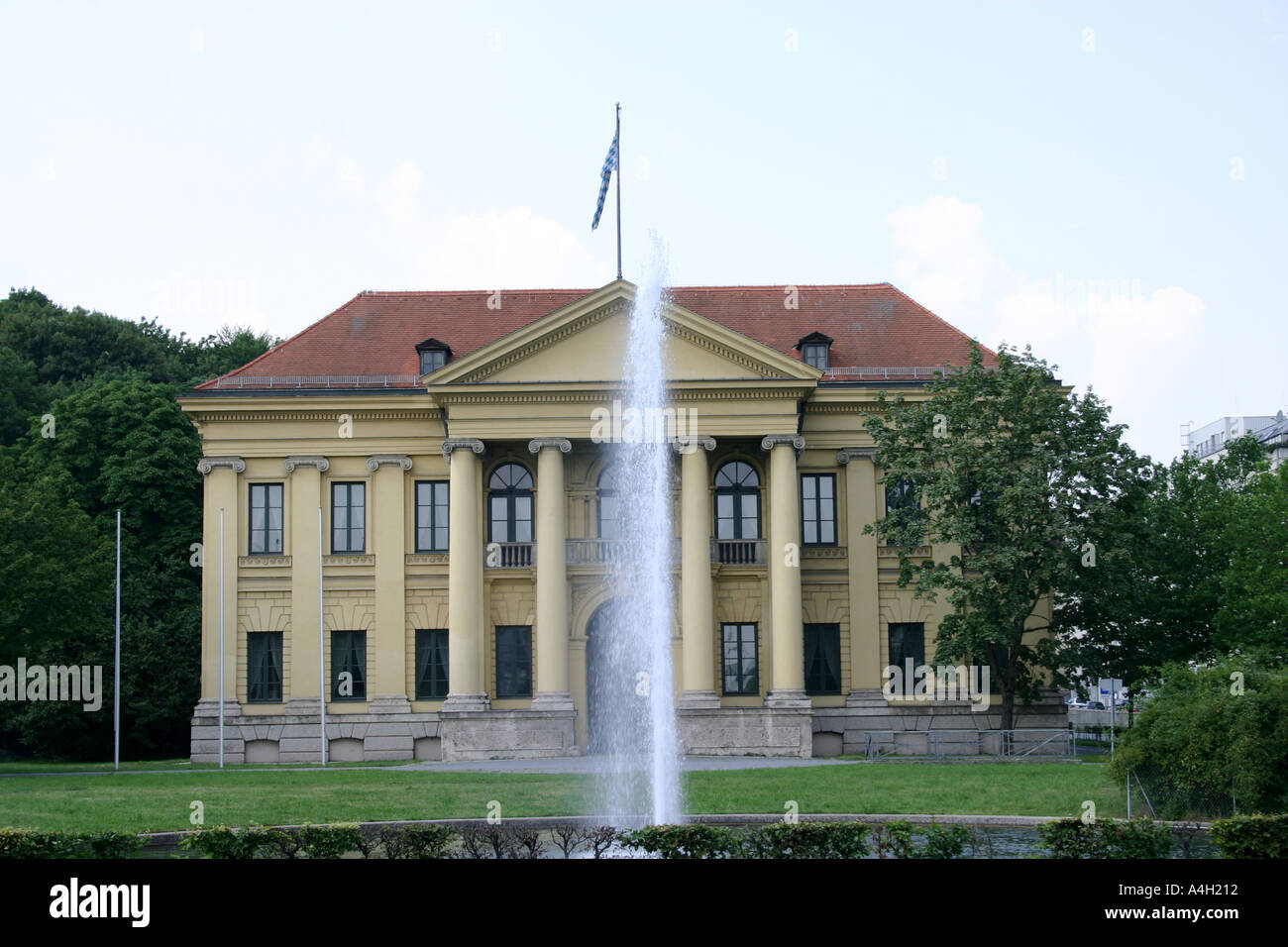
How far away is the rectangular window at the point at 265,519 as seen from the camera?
50.6m

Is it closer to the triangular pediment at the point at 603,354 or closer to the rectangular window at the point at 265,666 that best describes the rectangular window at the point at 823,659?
the triangular pediment at the point at 603,354

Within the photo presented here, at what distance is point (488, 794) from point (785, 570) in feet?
59.3

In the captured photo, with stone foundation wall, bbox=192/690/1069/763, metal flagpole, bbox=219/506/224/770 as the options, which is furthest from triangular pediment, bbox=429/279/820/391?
stone foundation wall, bbox=192/690/1069/763

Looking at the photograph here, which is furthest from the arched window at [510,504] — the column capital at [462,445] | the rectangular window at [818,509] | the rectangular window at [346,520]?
the rectangular window at [818,509]

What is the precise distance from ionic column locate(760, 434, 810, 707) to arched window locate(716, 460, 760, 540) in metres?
2.43

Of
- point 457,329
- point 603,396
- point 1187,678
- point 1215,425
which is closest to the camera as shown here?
point 1187,678

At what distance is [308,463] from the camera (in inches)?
1981

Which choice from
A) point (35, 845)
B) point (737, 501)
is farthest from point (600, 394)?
point (35, 845)

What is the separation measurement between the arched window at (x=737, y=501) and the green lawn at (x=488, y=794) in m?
12.1

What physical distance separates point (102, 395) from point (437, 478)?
1813 centimetres

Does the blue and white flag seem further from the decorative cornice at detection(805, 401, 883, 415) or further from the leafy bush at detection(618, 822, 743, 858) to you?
the leafy bush at detection(618, 822, 743, 858)
